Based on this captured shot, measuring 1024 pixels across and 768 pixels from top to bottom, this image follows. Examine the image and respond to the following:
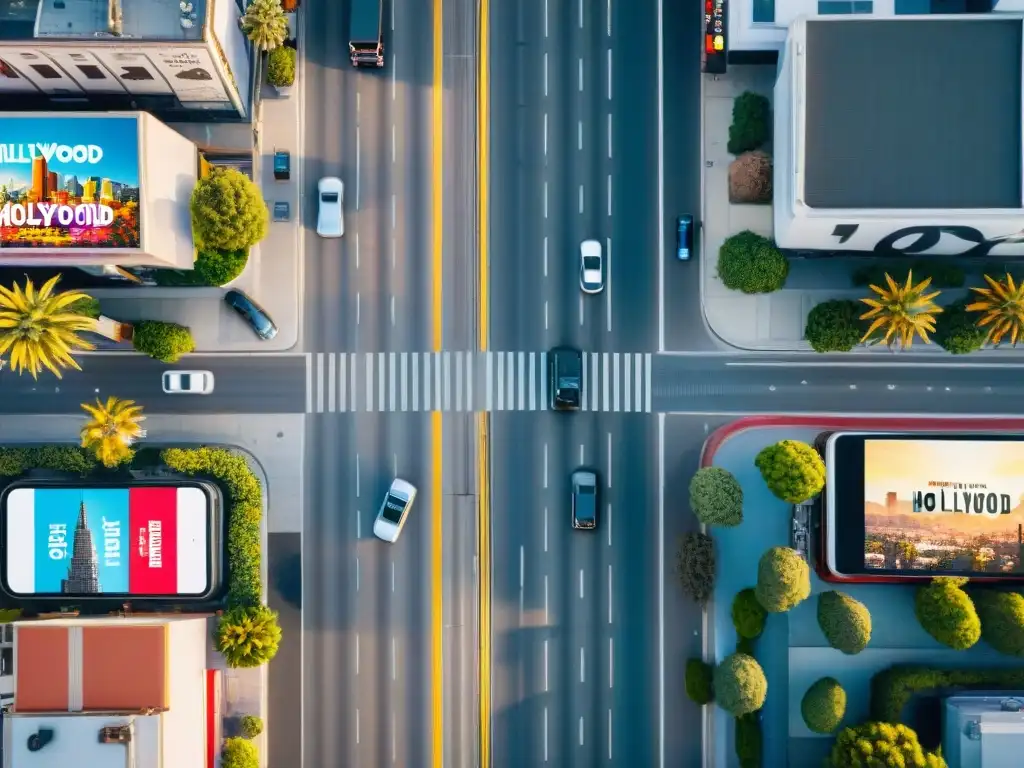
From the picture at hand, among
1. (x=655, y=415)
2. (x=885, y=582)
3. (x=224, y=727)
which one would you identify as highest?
(x=655, y=415)

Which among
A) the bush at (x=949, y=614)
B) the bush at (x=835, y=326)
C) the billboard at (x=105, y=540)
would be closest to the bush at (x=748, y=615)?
the bush at (x=949, y=614)

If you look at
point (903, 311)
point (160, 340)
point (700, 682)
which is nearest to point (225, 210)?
point (160, 340)

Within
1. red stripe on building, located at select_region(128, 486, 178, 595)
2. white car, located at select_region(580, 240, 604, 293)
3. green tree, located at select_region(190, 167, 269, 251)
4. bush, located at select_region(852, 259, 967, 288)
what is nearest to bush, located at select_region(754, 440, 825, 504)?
bush, located at select_region(852, 259, 967, 288)

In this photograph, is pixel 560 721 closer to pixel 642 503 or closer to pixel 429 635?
pixel 429 635

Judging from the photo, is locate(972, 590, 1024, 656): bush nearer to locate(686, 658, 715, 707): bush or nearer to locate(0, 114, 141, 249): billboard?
locate(686, 658, 715, 707): bush

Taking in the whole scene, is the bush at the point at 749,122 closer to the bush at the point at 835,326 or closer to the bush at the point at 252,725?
the bush at the point at 835,326

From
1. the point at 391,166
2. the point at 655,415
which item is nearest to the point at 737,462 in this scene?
the point at 655,415
